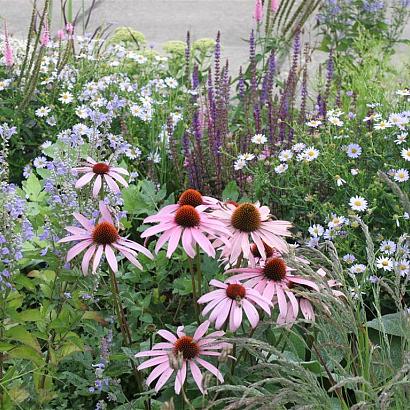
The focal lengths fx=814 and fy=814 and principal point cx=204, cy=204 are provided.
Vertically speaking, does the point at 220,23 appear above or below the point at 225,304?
below

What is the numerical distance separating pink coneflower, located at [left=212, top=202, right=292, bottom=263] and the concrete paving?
5.42m

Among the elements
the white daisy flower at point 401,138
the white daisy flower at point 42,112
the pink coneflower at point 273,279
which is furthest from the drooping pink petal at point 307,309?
the white daisy flower at point 42,112

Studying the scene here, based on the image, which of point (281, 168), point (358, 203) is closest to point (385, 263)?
point (358, 203)

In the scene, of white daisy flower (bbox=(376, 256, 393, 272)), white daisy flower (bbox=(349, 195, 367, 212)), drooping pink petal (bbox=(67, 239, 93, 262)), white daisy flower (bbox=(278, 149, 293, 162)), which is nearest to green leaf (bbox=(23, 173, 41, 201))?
white daisy flower (bbox=(278, 149, 293, 162))

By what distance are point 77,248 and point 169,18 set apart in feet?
22.4

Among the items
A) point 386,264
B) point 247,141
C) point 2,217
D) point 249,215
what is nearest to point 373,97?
point 247,141

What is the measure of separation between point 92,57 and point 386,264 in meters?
2.41

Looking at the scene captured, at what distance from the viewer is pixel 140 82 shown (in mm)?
4703

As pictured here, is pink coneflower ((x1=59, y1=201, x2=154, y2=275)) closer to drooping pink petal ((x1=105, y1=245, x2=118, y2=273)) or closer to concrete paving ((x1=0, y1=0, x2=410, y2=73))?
drooping pink petal ((x1=105, y1=245, x2=118, y2=273))

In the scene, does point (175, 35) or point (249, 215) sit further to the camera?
point (175, 35)

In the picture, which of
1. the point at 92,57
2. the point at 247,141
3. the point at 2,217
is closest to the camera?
the point at 2,217

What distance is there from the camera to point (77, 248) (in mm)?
2053

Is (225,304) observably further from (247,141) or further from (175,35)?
(175,35)

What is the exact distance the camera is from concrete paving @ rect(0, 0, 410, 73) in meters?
7.93
